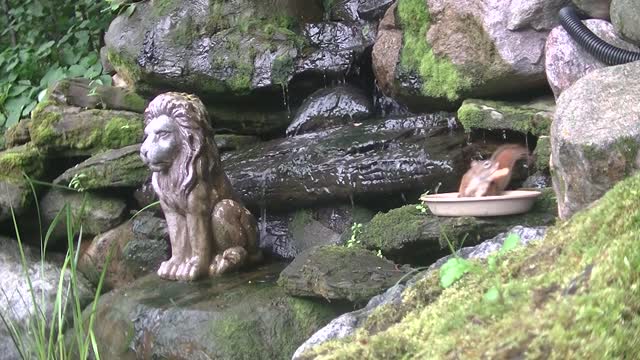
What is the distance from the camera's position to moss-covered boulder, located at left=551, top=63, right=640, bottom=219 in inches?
101

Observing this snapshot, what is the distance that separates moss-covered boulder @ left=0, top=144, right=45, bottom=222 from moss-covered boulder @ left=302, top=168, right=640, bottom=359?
473cm

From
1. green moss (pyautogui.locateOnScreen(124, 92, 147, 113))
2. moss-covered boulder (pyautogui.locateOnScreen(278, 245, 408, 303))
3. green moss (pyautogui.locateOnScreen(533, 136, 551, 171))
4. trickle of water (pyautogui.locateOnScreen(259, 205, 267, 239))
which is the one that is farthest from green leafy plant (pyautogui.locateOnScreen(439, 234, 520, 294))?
green moss (pyautogui.locateOnScreen(124, 92, 147, 113))

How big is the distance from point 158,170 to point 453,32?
6.60 feet

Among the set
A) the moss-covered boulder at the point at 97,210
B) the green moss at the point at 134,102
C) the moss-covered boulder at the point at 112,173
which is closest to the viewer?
the moss-covered boulder at the point at 112,173

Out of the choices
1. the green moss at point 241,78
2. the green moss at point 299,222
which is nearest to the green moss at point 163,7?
the green moss at point 241,78

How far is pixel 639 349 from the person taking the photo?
0.91 m

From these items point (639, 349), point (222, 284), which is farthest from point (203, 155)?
point (639, 349)

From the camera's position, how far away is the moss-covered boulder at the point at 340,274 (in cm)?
322

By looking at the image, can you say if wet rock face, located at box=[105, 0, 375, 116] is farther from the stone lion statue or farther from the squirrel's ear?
the squirrel's ear

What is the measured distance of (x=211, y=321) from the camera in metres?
3.61

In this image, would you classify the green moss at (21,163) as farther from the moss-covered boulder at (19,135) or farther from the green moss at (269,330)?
the green moss at (269,330)

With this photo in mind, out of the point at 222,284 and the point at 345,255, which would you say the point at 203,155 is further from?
the point at 345,255

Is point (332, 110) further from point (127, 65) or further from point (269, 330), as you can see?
point (269, 330)

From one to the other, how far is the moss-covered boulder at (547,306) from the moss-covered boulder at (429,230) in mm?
1818
